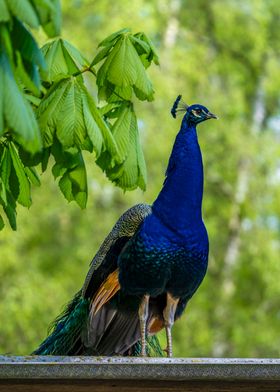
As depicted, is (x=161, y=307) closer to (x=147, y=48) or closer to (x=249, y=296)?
(x=147, y=48)

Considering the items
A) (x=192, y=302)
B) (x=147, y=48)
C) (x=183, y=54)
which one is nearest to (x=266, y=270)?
(x=192, y=302)

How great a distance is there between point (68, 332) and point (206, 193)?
912cm

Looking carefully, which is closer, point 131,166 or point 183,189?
point 131,166

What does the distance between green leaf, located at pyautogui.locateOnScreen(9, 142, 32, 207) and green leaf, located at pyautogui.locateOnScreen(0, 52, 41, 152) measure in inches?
34.3

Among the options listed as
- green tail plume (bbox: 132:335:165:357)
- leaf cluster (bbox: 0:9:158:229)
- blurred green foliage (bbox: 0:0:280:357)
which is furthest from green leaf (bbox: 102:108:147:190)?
blurred green foliage (bbox: 0:0:280:357)

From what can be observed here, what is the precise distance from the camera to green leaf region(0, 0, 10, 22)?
2.12 m

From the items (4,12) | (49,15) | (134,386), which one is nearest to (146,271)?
(134,386)

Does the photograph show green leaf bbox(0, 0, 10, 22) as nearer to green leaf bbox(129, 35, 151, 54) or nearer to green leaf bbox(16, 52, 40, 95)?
green leaf bbox(16, 52, 40, 95)

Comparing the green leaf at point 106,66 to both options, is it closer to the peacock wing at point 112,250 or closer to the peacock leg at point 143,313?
the peacock wing at point 112,250

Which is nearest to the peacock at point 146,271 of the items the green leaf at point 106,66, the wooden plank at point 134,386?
the wooden plank at point 134,386

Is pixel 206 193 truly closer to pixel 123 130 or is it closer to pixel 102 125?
pixel 123 130

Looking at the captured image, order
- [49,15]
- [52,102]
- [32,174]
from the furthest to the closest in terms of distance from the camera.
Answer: [32,174], [52,102], [49,15]

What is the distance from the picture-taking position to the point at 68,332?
13.2 ft

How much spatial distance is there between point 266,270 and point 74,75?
957 centimetres
